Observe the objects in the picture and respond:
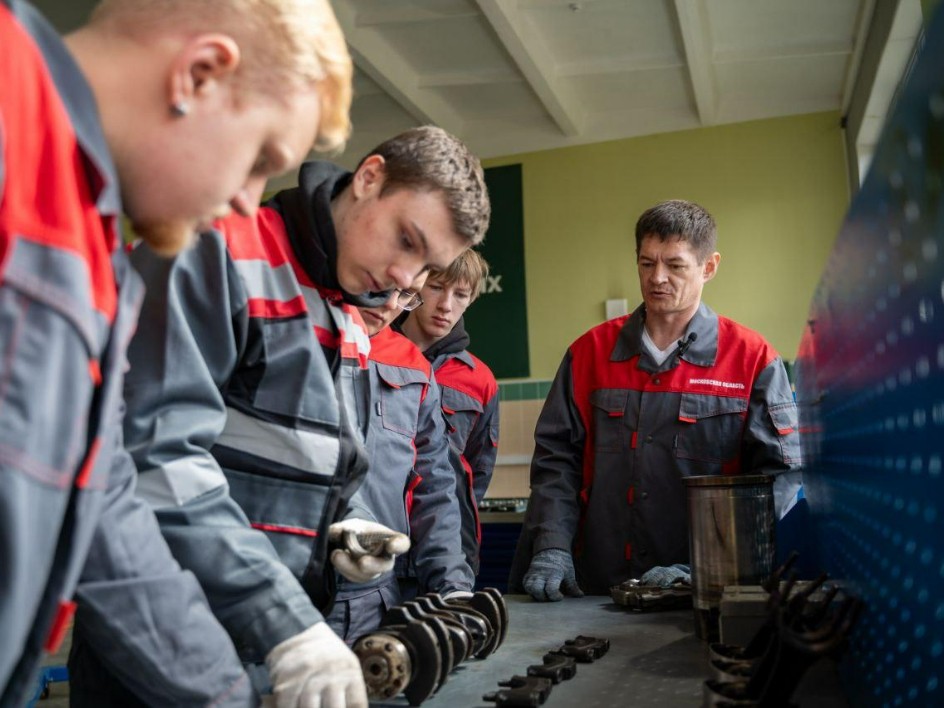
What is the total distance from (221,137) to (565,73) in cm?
494

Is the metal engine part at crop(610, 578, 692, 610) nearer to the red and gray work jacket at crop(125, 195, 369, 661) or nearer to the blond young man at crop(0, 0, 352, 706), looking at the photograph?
the red and gray work jacket at crop(125, 195, 369, 661)

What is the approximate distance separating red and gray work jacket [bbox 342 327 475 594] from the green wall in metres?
3.76

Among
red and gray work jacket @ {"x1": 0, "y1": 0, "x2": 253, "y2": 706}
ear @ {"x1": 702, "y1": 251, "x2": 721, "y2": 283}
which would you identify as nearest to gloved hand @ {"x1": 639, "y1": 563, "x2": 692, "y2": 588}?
ear @ {"x1": 702, "y1": 251, "x2": 721, "y2": 283}

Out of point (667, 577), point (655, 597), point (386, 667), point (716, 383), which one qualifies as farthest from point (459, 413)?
point (386, 667)

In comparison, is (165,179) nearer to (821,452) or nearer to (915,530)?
(915,530)

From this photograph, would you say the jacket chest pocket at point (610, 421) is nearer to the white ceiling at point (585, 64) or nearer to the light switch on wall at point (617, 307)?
the white ceiling at point (585, 64)

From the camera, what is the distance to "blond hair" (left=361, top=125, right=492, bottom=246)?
4.68 feet

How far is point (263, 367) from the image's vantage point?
4.05 feet

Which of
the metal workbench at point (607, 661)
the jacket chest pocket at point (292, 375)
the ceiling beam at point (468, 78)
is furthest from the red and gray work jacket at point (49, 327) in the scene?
the ceiling beam at point (468, 78)

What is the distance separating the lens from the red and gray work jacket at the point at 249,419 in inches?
40.6

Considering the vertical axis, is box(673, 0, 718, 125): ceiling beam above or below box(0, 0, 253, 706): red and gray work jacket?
above

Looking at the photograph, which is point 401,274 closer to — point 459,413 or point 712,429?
point 712,429

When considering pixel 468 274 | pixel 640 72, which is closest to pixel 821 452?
pixel 468 274

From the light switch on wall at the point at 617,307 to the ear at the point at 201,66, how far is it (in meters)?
5.23
